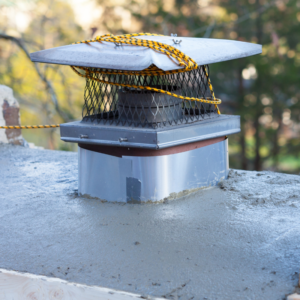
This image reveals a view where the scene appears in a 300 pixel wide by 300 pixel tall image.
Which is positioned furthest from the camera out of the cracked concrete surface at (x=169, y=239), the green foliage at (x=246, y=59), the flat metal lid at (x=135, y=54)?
the green foliage at (x=246, y=59)

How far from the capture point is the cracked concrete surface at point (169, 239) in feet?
6.10

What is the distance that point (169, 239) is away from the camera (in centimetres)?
230

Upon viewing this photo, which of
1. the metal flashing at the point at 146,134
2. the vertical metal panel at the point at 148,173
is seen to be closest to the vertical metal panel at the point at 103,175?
the vertical metal panel at the point at 148,173

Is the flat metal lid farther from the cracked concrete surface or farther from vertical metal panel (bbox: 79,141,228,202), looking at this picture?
the cracked concrete surface

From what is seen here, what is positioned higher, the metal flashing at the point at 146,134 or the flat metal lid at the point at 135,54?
the flat metal lid at the point at 135,54

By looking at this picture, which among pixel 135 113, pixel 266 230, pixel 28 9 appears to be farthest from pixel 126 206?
pixel 28 9

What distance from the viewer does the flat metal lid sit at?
8.14 feet

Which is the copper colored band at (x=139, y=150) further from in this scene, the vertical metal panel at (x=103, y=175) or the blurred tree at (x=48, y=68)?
the blurred tree at (x=48, y=68)

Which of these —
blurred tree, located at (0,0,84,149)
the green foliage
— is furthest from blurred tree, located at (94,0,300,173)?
blurred tree, located at (0,0,84,149)

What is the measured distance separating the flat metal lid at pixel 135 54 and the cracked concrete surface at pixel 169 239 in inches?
38.9

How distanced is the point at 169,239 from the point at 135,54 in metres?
1.19

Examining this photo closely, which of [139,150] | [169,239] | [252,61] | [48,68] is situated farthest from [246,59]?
[169,239]

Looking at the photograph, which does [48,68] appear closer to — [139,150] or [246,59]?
[246,59]

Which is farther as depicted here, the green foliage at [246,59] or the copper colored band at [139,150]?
the green foliage at [246,59]
